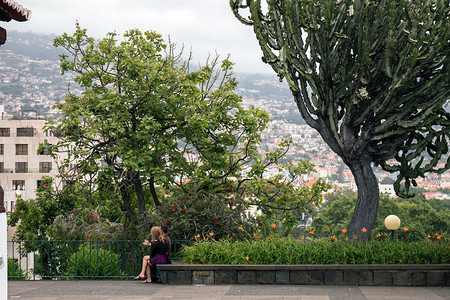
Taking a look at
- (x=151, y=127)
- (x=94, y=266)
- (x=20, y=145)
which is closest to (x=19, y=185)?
(x=20, y=145)

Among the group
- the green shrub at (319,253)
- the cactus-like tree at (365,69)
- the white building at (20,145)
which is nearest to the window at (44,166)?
the white building at (20,145)

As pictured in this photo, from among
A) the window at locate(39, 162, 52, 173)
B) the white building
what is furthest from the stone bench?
the window at locate(39, 162, 52, 173)

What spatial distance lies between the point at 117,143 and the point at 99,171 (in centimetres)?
86

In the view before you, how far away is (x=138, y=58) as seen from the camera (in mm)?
14305

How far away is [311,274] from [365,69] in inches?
179

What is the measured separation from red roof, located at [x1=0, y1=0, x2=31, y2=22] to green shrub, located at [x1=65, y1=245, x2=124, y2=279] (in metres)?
5.41

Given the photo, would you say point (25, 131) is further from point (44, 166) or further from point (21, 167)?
point (44, 166)

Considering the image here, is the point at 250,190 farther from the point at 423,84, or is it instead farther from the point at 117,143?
the point at 423,84

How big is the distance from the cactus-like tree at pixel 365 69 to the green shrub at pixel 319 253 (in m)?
1.41

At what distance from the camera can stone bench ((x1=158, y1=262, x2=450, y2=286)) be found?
10281mm

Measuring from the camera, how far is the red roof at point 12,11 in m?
8.13

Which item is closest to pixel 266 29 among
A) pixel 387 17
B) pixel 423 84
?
pixel 387 17

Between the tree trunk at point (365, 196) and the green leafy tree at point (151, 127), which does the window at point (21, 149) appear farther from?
the tree trunk at point (365, 196)

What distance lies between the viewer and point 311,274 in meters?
10.5
